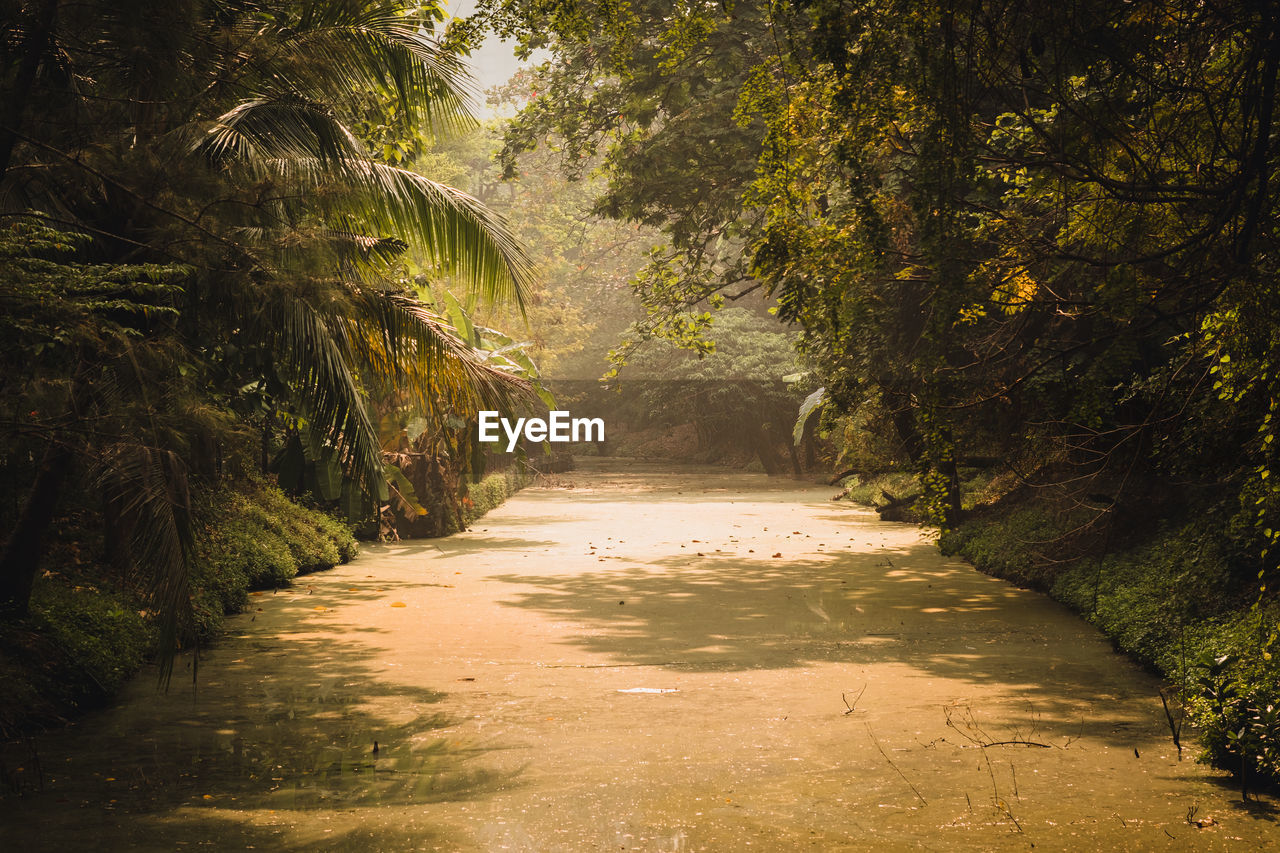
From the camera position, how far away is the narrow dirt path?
5051mm

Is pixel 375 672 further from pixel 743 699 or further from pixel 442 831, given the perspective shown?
pixel 442 831

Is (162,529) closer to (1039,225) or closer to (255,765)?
(255,765)

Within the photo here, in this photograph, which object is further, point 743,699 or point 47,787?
point 743,699

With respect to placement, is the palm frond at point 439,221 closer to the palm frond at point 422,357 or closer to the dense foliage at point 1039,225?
the palm frond at point 422,357

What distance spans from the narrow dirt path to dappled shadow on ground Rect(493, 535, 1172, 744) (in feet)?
0.14

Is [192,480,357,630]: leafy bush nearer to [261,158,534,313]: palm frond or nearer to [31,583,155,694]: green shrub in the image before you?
[31,583,155,694]: green shrub

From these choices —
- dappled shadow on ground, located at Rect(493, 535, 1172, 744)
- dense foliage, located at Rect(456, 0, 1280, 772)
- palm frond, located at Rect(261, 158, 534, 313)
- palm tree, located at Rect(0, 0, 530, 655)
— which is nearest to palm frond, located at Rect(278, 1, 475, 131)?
palm tree, located at Rect(0, 0, 530, 655)

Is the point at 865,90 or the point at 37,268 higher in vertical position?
the point at 865,90

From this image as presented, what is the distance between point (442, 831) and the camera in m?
4.98

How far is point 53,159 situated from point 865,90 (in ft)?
15.1

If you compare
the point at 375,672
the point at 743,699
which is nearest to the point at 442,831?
the point at 743,699

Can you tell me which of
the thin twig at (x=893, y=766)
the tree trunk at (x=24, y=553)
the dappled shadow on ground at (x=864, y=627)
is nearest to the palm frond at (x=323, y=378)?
the tree trunk at (x=24, y=553)

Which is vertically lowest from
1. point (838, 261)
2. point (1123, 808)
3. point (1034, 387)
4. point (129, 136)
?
point (1123, 808)

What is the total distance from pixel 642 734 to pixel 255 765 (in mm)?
2192
